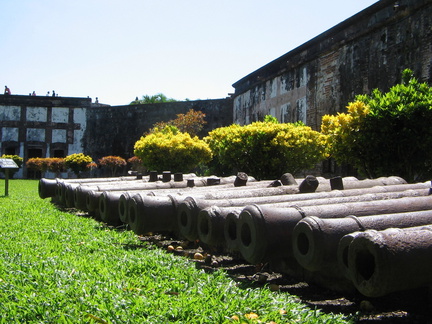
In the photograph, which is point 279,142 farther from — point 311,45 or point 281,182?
point 311,45

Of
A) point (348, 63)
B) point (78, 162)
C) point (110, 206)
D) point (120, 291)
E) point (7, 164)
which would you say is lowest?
point (120, 291)

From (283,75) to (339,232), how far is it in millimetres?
13524

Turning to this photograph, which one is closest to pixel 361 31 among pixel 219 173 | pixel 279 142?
pixel 279 142

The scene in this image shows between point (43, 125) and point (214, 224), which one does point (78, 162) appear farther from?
point (214, 224)

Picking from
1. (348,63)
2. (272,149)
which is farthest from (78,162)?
(272,149)

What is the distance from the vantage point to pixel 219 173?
1559 cm

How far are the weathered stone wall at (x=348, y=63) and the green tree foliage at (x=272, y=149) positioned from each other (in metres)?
2.36

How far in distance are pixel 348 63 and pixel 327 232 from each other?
32.9ft

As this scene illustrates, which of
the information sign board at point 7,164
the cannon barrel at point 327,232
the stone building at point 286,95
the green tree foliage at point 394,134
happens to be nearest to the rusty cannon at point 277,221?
the cannon barrel at point 327,232

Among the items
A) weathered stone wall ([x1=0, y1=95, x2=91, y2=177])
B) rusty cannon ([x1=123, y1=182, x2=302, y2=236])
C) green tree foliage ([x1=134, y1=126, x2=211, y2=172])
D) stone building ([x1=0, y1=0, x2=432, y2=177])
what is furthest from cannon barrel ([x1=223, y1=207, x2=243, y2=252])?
weathered stone wall ([x1=0, y1=95, x2=91, y2=177])

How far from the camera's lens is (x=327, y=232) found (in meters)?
2.78

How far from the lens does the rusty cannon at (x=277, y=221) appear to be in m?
3.14

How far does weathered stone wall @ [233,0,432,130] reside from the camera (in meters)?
9.50

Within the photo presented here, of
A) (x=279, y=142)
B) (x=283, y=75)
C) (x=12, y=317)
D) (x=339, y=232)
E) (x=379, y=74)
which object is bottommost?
(x=12, y=317)
